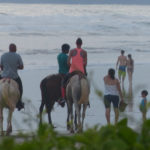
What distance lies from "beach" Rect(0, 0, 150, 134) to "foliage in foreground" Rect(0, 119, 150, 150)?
0.38 ft

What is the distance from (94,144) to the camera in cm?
217

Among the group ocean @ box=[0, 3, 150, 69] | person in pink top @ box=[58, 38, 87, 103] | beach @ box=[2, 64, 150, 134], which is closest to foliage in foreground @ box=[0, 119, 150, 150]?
beach @ box=[2, 64, 150, 134]

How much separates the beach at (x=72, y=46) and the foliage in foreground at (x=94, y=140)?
0.38 feet

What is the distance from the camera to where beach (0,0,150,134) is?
13234 millimetres

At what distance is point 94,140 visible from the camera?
2223 millimetres

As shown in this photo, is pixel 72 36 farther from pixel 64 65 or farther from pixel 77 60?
pixel 77 60

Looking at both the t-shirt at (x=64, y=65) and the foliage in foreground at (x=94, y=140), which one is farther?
the t-shirt at (x=64, y=65)

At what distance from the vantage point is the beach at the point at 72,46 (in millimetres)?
13234

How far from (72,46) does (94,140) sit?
40210 millimetres

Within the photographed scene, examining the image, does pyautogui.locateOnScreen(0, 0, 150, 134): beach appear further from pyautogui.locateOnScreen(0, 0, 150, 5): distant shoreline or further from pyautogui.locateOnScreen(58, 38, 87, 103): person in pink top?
pyautogui.locateOnScreen(0, 0, 150, 5): distant shoreline

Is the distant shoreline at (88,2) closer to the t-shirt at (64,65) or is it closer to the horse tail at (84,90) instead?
the t-shirt at (64,65)

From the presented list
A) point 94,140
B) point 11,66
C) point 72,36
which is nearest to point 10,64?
point 11,66

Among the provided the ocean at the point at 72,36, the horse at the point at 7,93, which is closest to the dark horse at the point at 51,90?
the horse at the point at 7,93

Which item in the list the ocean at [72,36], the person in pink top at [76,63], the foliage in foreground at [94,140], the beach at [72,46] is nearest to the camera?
the foliage in foreground at [94,140]
